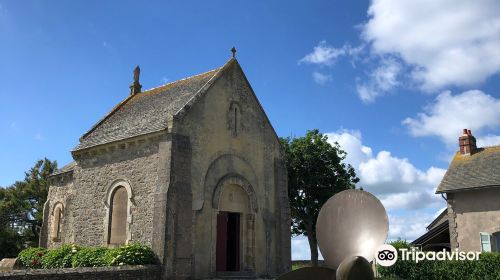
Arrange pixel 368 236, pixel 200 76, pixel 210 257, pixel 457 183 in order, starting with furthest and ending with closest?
pixel 457 183 → pixel 200 76 → pixel 210 257 → pixel 368 236

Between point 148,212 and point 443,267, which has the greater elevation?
point 148,212

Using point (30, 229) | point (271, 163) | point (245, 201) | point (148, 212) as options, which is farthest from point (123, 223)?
point (30, 229)

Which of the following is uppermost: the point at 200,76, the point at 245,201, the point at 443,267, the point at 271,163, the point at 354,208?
the point at 200,76

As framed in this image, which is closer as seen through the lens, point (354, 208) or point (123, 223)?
point (354, 208)

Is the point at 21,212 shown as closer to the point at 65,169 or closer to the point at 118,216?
the point at 65,169

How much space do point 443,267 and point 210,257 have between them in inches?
365

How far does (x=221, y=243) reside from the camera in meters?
20.2

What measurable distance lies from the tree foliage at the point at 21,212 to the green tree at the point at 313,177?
18.9 metres

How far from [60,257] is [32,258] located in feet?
7.63

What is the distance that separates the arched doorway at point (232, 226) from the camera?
20281mm

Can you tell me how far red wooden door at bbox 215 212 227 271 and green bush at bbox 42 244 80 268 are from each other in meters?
5.93

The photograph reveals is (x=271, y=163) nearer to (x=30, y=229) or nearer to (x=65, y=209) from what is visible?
(x=65, y=209)

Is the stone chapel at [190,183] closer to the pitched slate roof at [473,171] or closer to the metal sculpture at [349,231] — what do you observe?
the pitched slate roof at [473,171]

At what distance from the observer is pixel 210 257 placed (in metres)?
19.0
